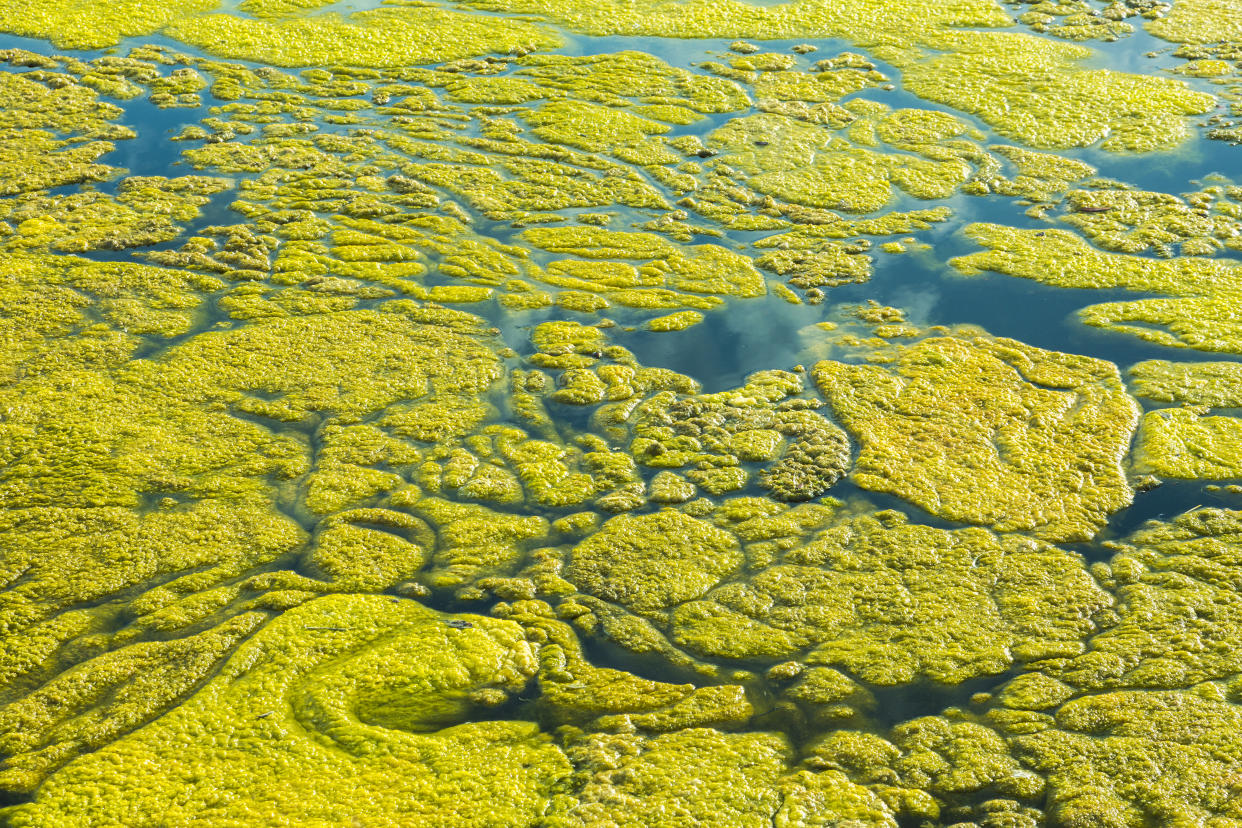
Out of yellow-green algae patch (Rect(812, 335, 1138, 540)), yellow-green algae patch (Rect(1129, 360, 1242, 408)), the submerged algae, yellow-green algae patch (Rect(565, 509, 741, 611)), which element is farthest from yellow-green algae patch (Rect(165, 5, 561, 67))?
yellow-green algae patch (Rect(1129, 360, 1242, 408))

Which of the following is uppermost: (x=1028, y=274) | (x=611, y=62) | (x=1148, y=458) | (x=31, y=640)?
(x=611, y=62)

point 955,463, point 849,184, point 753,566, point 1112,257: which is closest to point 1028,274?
point 1112,257

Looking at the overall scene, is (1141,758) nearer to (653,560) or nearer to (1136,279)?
(653,560)

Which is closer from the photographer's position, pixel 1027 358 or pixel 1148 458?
pixel 1148 458

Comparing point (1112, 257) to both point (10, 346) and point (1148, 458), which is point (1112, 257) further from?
point (10, 346)

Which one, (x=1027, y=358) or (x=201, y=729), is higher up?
(x=1027, y=358)

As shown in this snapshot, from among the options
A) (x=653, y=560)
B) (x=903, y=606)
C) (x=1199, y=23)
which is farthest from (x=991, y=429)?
(x=1199, y=23)

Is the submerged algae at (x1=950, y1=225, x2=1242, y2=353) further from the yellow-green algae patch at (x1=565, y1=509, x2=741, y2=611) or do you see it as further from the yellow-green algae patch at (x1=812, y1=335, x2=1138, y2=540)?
the yellow-green algae patch at (x1=565, y1=509, x2=741, y2=611)
